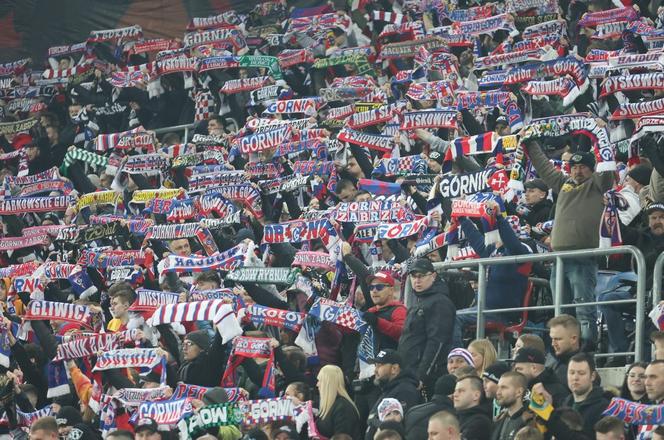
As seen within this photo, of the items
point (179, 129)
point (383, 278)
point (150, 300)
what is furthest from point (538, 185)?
point (179, 129)

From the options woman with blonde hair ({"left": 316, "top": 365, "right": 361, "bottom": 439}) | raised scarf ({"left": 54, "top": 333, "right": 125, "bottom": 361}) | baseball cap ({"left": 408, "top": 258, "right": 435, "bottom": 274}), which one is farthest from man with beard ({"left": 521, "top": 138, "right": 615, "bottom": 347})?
raised scarf ({"left": 54, "top": 333, "right": 125, "bottom": 361})

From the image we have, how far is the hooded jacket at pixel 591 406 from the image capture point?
1188 cm

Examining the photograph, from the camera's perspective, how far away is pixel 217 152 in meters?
21.4

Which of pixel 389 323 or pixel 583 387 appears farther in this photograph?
pixel 389 323

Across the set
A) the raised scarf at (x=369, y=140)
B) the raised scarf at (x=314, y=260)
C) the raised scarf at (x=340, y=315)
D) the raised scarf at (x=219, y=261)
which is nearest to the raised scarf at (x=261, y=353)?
the raised scarf at (x=340, y=315)

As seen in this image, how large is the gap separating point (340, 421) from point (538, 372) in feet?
5.90

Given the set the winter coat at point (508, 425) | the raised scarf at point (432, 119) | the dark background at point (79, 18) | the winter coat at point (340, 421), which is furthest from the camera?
the dark background at point (79, 18)

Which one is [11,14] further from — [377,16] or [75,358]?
[75,358]

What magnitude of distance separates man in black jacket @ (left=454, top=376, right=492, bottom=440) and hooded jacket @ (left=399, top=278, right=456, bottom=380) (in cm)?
136

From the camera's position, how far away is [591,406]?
39.4 feet

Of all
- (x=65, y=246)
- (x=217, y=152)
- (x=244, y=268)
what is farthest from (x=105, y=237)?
(x=244, y=268)

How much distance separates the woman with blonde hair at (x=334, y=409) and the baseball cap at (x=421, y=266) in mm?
1129

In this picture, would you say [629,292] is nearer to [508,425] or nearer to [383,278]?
[383,278]

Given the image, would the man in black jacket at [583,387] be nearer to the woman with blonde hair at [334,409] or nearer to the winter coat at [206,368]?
the woman with blonde hair at [334,409]
